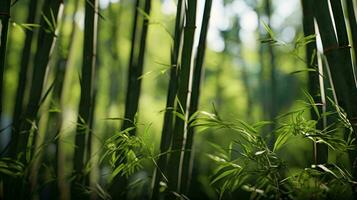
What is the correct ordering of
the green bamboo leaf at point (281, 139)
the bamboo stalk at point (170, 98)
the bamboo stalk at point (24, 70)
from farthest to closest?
1. the bamboo stalk at point (24, 70)
2. the bamboo stalk at point (170, 98)
3. the green bamboo leaf at point (281, 139)

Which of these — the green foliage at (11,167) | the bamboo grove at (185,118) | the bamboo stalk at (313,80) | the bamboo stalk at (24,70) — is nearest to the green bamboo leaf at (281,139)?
the bamboo grove at (185,118)

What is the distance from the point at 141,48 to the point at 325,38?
0.65 m

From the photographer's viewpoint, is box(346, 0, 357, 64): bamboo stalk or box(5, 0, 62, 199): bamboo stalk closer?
box(346, 0, 357, 64): bamboo stalk

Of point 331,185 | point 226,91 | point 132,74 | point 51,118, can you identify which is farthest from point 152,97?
point 331,185

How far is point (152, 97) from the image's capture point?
7090 millimetres

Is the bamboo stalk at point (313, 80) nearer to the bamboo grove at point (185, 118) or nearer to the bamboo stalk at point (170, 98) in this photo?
→ the bamboo grove at point (185, 118)

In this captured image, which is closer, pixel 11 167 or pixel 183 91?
pixel 183 91

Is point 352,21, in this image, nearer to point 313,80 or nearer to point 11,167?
point 313,80

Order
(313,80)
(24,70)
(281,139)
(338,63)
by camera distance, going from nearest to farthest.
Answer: (338,63), (281,139), (313,80), (24,70)

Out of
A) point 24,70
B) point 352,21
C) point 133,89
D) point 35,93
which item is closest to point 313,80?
point 352,21

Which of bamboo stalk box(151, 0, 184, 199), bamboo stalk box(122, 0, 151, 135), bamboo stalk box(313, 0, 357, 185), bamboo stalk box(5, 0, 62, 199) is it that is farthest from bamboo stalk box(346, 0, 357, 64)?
bamboo stalk box(5, 0, 62, 199)

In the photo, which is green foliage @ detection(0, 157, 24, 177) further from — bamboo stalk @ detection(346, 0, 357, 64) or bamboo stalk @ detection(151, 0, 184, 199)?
bamboo stalk @ detection(346, 0, 357, 64)

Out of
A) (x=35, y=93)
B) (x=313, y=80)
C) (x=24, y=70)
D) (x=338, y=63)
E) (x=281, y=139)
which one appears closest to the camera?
(x=338, y=63)

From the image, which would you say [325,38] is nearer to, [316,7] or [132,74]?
[316,7]
